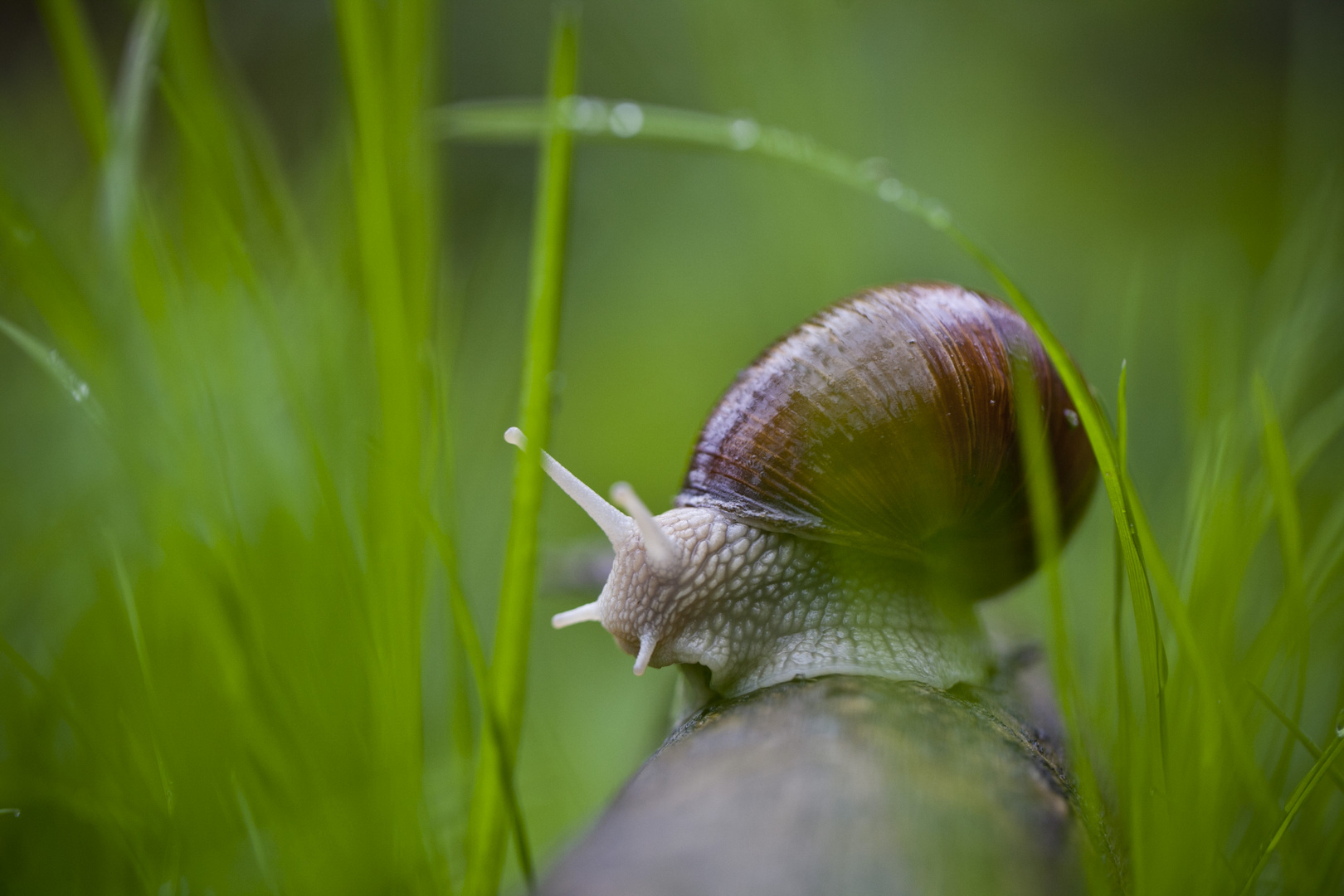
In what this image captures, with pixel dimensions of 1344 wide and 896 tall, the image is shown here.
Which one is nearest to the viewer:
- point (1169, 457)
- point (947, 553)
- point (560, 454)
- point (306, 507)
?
point (947, 553)

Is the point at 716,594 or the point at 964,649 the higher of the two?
the point at 716,594

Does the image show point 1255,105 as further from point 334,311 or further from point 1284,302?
point 334,311

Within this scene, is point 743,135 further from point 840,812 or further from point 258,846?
point 258,846

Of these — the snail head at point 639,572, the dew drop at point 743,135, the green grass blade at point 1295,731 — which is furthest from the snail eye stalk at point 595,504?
the green grass blade at point 1295,731

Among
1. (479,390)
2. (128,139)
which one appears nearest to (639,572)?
(128,139)

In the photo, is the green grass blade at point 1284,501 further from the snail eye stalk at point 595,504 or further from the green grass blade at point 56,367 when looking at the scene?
the green grass blade at point 56,367

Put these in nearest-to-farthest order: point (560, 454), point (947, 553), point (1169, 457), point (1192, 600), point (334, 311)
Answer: point (1192, 600) < point (947, 553) < point (334, 311) < point (1169, 457) < point (560, 454)

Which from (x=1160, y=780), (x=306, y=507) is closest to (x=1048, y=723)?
(x=1160, y=780)
